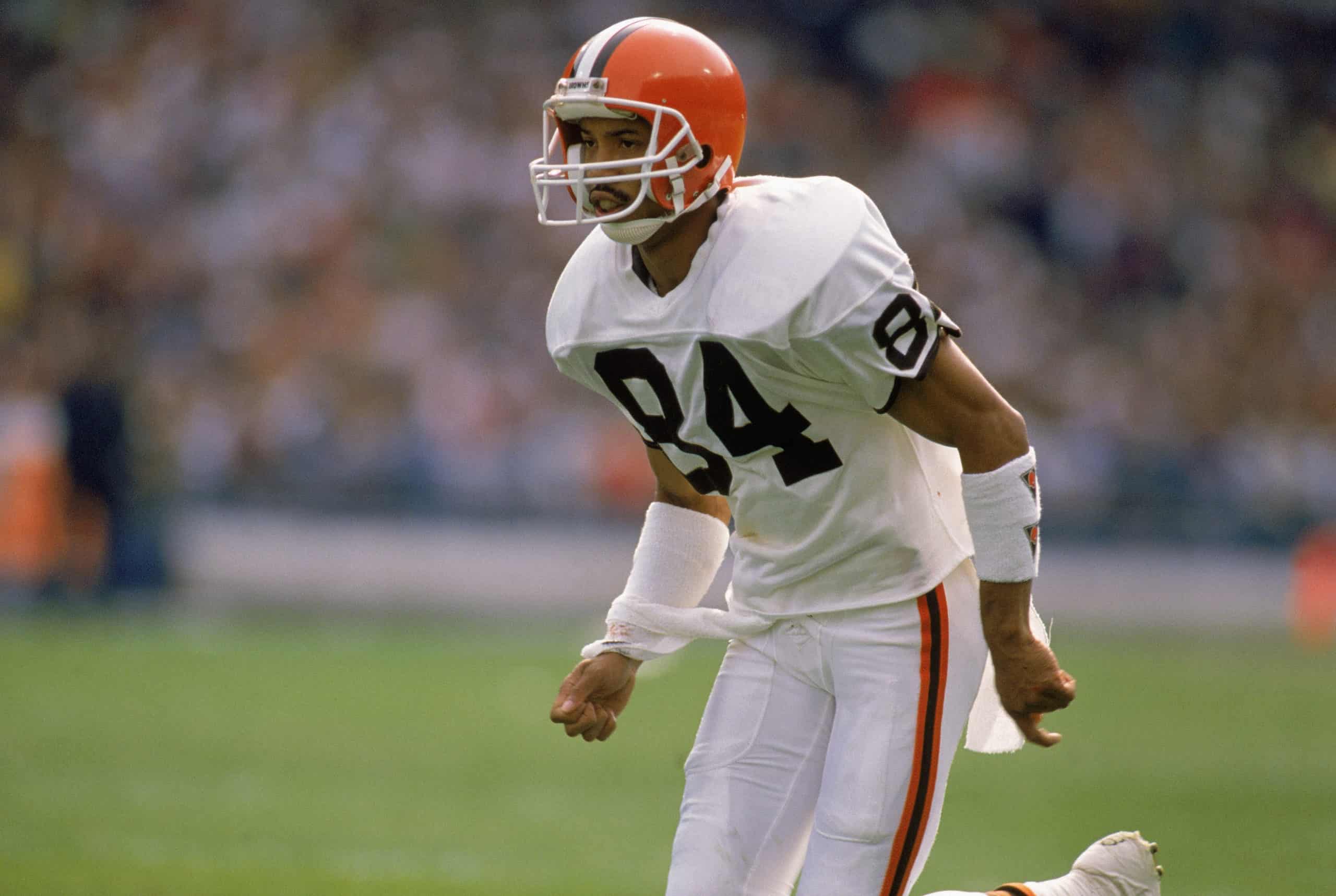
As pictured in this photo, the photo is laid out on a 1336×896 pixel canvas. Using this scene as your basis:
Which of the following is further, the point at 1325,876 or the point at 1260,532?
the point at 1260,532

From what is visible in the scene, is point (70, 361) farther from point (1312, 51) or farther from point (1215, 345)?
point (1312, 51)

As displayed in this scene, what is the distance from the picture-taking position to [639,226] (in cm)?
282

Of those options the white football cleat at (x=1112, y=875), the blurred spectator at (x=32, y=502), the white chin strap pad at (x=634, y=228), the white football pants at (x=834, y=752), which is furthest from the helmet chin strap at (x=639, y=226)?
the blurred spectator at (x=32, y=502)

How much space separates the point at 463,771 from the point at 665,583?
12.7 ft

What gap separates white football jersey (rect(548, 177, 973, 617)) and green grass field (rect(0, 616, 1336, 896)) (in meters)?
2.35

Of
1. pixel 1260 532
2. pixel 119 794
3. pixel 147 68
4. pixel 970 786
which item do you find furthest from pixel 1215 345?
pixel 119 794

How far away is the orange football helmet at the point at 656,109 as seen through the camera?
9.21ft

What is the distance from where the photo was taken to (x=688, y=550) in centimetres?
320

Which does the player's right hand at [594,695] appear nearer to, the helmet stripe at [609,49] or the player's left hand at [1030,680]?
the player's left hand at [1030,680]

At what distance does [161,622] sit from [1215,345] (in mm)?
8272

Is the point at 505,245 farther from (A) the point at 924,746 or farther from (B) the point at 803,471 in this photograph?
(A) the point at 924,746

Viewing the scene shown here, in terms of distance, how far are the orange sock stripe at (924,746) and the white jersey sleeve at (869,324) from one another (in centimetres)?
42

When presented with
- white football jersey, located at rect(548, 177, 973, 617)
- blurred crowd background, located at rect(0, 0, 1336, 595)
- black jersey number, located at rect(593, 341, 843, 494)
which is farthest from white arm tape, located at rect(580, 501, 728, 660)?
blurred crowd background, located at rect(0, 0, 1336, 595)

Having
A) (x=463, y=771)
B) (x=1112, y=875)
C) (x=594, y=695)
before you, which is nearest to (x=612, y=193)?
(x=594, y=695)
